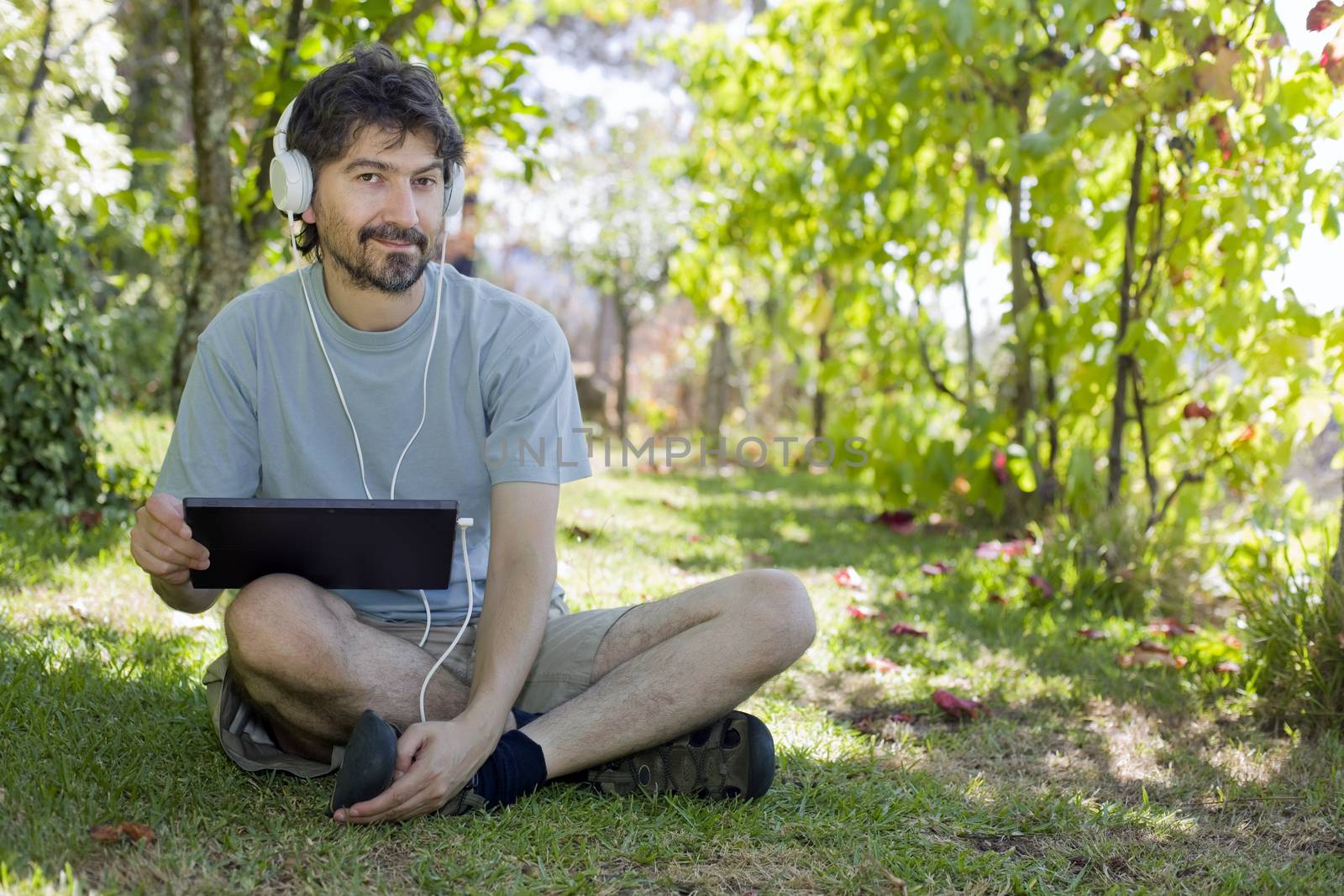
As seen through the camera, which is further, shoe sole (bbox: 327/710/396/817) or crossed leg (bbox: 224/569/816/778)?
crossed leg (bbox: 224/569/816/778)

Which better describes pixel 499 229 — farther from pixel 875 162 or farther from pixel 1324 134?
pixel 1324 134

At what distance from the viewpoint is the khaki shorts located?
2.02 m

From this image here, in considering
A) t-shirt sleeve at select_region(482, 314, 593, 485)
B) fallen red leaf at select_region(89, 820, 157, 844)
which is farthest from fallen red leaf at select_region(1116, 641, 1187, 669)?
fallen red leaf at select_region(89, 820, 157, 844)

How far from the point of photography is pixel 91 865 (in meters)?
1.59

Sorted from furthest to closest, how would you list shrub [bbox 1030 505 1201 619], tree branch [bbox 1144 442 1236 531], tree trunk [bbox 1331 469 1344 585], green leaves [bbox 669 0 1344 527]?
tree branch [bbox 1144 442 1236 531]
shrub [bbox 1030 505 1201 619]
green leaves [bbox 669 0 1344 527]
tree trunk [bbox 1331 469 1344 585]

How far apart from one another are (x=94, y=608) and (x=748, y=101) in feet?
14.3

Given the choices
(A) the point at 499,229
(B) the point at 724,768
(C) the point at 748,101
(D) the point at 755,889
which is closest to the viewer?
(D) the point at 755,889

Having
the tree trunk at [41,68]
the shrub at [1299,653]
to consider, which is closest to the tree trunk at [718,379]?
the tree trunk at [41,68]

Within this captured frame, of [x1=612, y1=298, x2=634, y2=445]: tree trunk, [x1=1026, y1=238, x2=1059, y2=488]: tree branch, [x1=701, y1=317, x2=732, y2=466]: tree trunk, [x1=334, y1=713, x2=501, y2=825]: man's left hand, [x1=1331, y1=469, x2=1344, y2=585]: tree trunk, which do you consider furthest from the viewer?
[x1=612, y1=298, x2=634, y2=445]: tree trunk

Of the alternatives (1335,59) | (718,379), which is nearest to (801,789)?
(1335,59)

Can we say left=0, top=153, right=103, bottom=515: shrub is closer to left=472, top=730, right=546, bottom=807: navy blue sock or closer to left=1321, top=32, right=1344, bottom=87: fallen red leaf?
left=472, top=730, right=546, bottom=807: navy blue sock

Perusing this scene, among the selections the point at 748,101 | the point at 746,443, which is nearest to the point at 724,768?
the point at 748,101

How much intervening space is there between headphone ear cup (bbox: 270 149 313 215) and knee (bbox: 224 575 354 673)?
718 mm

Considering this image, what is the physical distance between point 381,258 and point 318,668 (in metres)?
0.76
